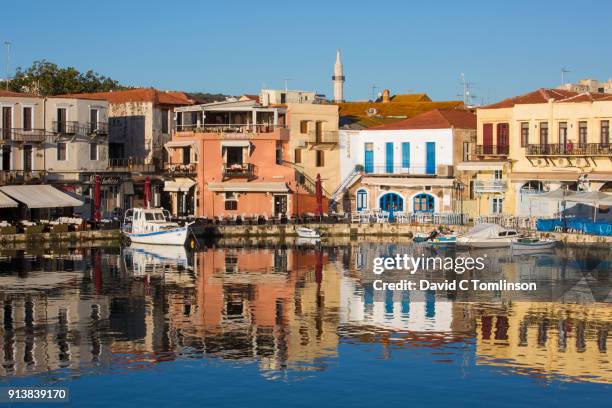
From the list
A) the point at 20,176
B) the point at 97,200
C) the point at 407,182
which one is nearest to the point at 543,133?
the point at 407,182

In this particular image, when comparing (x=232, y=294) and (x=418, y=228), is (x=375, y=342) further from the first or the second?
(x=418, y=228)

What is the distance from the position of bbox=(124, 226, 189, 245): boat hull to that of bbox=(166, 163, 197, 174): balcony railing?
29.7 feet

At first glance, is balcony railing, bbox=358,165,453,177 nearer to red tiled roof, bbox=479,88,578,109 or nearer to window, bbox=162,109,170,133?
red tiled roof, bbox=479,88,578,109

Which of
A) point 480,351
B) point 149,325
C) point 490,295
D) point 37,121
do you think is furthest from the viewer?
point 37,121

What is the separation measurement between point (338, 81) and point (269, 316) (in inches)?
2172

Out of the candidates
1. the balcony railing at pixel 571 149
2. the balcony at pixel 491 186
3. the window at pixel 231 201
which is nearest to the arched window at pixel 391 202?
the balcony at pixel 491 186

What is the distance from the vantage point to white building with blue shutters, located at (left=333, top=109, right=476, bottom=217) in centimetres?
6250

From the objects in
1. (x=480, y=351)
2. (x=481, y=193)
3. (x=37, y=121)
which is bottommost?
(x=480, y=351)

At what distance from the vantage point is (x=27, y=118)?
58344mm

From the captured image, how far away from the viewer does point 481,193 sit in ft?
201

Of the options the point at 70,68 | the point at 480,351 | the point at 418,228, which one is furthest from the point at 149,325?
the point at 70,68

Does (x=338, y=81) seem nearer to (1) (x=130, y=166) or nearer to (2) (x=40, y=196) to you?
(1) (x=130, y=166)

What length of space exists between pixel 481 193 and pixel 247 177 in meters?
13.2

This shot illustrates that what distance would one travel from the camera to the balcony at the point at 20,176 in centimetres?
5625
